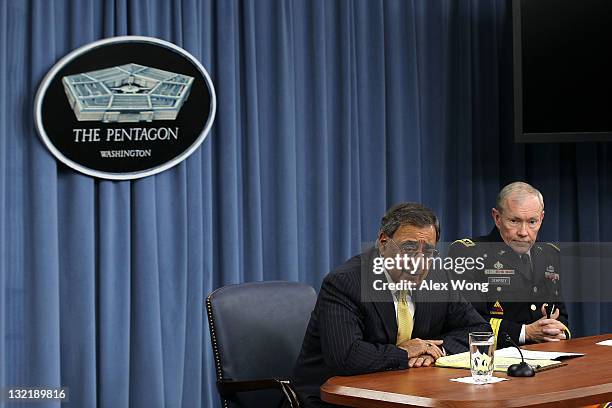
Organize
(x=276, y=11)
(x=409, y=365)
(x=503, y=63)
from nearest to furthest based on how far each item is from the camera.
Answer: (x=409, y=365) → (x=276, y=11) → (x=503, y=63)

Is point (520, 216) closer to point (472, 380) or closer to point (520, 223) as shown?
point (520, 223)

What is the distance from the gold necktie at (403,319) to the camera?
343 cm

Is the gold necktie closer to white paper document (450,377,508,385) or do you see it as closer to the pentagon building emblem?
white paper document (450,377,508,385)

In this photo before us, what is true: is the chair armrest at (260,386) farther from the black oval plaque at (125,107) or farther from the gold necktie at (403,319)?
Result: the black oval plaque at (125,107)

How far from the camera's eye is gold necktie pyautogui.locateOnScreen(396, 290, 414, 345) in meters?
3.43

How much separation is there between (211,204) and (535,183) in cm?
207

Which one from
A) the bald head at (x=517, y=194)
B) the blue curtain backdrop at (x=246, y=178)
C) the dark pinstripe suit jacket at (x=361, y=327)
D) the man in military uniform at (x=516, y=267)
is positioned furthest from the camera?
the bald head at (x=517, y=194)

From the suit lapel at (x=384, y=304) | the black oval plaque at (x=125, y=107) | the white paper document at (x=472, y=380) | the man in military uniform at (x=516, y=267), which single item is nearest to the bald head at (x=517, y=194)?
the man in military uniform at (x=516, y=267)

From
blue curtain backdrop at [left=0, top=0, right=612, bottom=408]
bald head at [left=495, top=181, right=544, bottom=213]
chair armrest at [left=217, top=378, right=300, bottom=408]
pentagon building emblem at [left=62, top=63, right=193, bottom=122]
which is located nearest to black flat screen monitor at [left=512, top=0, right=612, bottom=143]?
blue curtain backdrop at [left=0, top=0, right=612, bottom=408]

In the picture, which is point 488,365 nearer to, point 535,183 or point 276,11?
point 276,11

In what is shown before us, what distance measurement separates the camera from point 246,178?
4.73 m

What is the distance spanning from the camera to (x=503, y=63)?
218 inches

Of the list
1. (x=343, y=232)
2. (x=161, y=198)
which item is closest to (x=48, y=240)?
(x=161, y=198)

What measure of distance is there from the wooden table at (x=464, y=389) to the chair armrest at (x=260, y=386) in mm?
360
